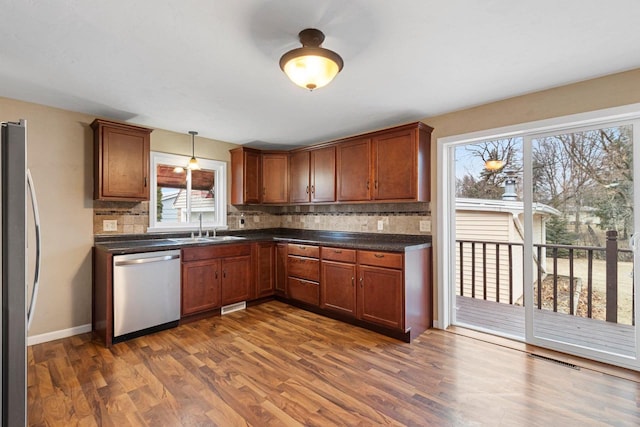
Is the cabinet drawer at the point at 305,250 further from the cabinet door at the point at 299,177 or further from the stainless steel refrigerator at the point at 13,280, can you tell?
the stainless steel refrigerator at the point at 13,280

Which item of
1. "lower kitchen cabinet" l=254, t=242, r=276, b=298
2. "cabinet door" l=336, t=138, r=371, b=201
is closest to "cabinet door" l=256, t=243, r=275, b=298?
"lower kitchen cabinet" l=254, t=242, r=276, b=298

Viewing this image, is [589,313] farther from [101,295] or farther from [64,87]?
[64,87]

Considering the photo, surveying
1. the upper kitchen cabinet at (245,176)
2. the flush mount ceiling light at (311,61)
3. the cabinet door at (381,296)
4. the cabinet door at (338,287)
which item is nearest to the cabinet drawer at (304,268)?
the cabinet door at (338,287)

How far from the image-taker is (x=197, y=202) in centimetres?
428

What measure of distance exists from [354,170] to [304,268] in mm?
1376

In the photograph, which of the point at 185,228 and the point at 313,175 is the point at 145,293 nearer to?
the point at 185,228

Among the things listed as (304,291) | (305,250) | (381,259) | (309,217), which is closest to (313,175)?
(309,217)

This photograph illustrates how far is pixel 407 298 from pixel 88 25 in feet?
10.3

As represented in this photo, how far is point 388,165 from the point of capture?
3.38 m

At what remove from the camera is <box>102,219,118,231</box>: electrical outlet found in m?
3.35

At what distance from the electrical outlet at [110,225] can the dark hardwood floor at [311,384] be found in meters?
1.12

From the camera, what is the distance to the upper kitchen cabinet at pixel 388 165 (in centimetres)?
319

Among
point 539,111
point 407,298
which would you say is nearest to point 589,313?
point 407,298

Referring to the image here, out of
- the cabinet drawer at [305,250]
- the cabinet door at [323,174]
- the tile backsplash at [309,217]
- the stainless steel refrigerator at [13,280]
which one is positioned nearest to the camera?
the stainless steel refrigerator at [13,280]
